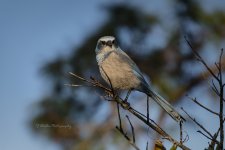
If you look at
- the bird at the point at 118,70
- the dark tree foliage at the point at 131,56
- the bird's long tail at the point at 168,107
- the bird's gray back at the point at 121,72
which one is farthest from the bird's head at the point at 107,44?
the dark tree foliage at the point at 131,56

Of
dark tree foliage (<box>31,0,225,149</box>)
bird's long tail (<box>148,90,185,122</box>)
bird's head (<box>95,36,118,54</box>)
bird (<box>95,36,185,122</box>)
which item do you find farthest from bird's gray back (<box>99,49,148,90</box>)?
dark tree foliage (<box>31,0,225,149</box>)

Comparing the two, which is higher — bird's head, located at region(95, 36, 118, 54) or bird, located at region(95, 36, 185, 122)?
bird's head, located at region(95, 36, 118, 54)

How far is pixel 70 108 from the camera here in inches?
385

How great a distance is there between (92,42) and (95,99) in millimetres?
926

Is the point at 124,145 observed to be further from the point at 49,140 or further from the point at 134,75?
the point at 134,75

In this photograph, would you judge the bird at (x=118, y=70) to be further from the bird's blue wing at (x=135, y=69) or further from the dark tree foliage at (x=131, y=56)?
the dark tree foliage at (x=131, y=56)

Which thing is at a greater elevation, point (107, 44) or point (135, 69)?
point (107, 44)

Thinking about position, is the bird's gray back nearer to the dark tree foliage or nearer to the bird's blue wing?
the bird's blue wing

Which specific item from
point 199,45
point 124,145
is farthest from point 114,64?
point 199,45

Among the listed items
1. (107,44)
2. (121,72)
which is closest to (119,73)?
(121,72)

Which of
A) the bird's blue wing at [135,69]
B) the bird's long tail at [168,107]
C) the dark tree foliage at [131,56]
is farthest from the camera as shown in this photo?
the dark tree foliage at [131,56]

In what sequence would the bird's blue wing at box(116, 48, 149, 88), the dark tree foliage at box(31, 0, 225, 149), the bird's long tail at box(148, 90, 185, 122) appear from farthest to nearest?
1. the dark tree foliage at box(31, 0, 225, 149)
2. the bird's blue wing at box(116, 48, 149, 88)
3. the bird's long tail at box(148, 90, 185, 122)

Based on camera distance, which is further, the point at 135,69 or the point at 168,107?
the point at 135,69

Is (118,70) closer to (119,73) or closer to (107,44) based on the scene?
(119,73)
